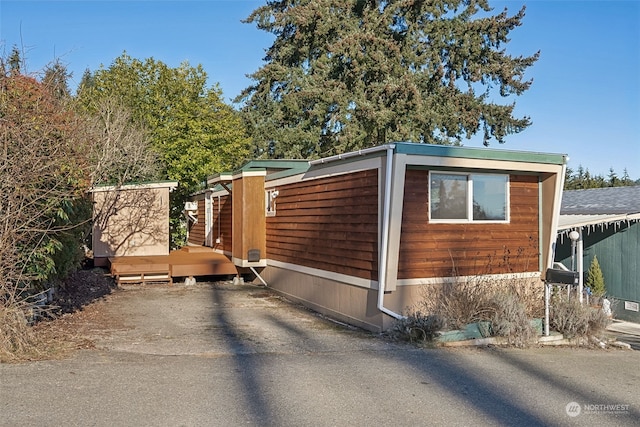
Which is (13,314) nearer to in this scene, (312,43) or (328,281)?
(328,281)

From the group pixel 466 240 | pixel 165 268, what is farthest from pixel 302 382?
pixel 165 268

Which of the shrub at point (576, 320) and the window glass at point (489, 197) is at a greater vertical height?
the window glass at point (489, 197)

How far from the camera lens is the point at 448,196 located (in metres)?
9.39

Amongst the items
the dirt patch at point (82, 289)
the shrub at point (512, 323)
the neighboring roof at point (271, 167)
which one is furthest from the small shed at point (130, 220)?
the shrub at point (512, 323)

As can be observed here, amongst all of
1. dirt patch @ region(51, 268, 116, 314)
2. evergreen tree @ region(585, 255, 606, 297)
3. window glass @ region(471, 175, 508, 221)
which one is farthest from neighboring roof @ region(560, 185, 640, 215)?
dirt patch @ region(51, 268, 116, 314)

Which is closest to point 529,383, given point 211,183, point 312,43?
point 211,183

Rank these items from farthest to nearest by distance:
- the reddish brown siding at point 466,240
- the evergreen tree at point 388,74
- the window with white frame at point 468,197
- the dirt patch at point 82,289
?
the evergreen tree at point 388,74
the dirt patch at point 82,289
the window with white frame at point 468,197
the reddish brown siding at point 466,240

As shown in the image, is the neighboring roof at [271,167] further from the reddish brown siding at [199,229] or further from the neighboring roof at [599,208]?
the reddish brown siding at [199,229]

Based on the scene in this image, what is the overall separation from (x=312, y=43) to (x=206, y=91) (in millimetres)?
5715

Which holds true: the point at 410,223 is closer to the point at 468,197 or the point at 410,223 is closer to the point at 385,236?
the point at 385,236

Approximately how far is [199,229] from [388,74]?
10561 millimetres

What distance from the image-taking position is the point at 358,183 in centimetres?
948

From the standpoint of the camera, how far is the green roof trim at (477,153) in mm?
8594

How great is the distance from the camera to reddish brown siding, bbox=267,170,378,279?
915 cm
